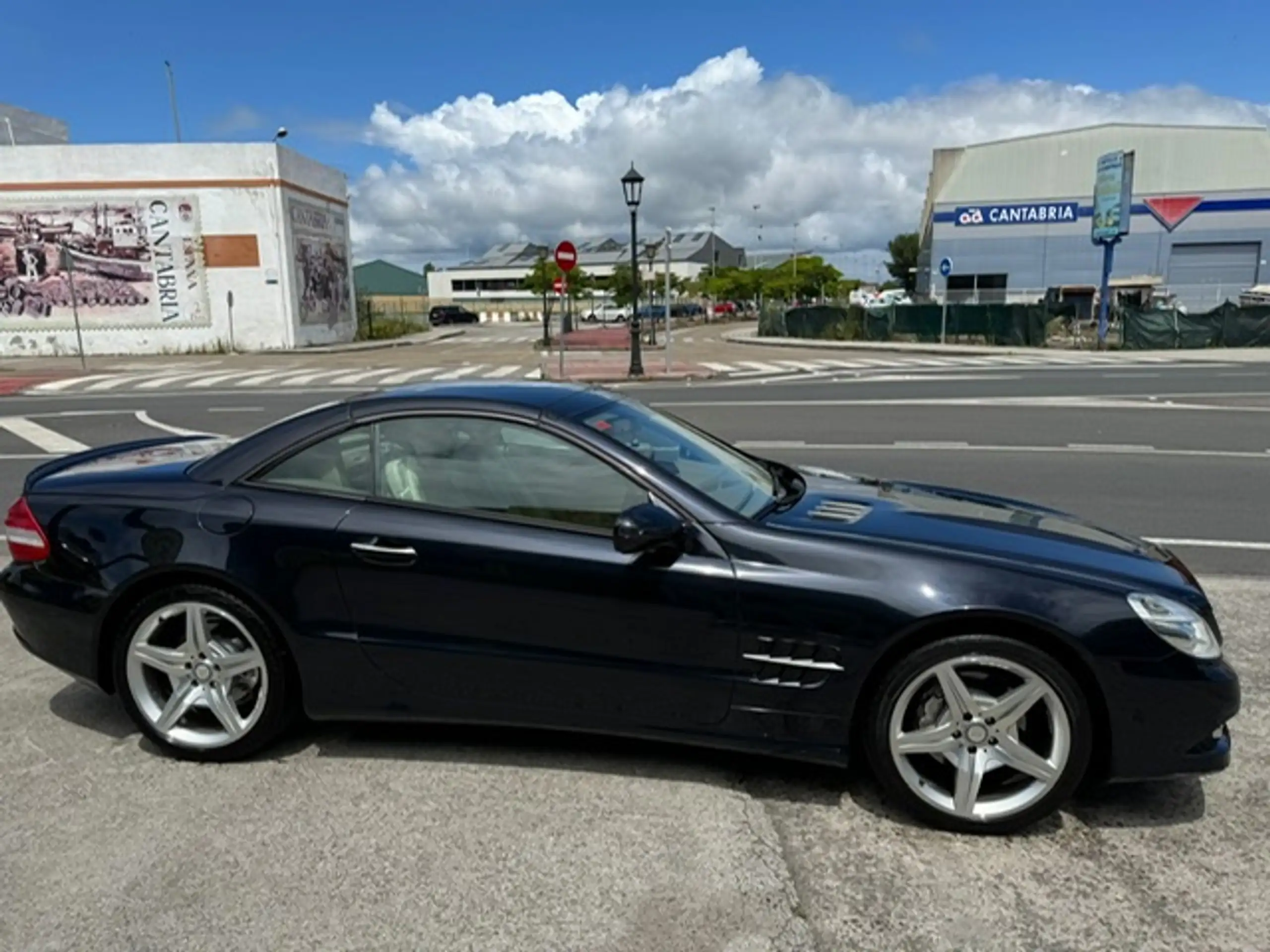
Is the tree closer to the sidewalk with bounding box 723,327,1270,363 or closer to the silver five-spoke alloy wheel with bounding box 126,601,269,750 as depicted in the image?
the sidewalk with bounding box 723,327,1270,363

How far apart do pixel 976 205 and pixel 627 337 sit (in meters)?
31.3

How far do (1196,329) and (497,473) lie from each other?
1284 inches

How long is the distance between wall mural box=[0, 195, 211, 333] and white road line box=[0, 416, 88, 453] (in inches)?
759

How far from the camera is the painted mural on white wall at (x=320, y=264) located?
32781 mm

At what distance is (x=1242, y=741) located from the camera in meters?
3.21

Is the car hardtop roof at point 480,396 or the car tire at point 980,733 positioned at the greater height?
the car hardtop roof at point 480,396

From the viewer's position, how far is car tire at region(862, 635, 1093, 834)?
2.62m

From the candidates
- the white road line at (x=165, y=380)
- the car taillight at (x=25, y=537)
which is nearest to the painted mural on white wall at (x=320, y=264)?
the white road line at (x=165, y=380)

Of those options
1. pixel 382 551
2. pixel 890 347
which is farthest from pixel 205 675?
pixel 890 347

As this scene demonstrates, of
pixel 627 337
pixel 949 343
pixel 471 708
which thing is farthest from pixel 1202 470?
pixel 627 337

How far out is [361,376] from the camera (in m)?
21.4

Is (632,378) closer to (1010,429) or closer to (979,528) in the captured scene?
(1010,429)

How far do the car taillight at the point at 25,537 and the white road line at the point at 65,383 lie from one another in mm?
18345

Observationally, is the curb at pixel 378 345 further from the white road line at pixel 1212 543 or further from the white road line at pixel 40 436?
the white road line at pixel 1212 543
